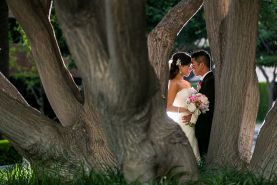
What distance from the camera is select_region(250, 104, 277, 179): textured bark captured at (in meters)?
7.57

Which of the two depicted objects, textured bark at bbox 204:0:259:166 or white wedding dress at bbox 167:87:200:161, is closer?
textured bark at bbox 204:0:259:166

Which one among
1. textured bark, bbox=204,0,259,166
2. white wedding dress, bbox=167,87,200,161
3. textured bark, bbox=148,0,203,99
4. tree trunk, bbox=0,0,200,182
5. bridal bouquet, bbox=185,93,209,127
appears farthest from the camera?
white wedding dress, bbox=167,87,200,161

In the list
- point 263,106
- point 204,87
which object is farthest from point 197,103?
point 263,106

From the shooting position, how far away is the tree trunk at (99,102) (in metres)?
6.05

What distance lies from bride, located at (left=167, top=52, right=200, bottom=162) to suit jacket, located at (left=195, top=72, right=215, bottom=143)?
0.32 ft

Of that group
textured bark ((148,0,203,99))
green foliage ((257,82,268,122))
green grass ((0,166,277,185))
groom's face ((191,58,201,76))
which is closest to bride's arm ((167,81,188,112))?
groom's face ((191,58,201,76))

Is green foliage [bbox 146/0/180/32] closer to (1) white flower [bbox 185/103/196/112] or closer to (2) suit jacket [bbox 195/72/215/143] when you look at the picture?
(2) suit jacket [bbox 195/72/215/143]

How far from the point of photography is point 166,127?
22.9 feet

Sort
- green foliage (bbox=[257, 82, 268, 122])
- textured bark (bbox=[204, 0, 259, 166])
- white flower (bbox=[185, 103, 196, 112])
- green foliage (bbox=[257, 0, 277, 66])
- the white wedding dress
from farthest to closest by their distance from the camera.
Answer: green foliage (bbox=[257, 82, 268, 122])
green foliage (bbox=[257, 0, 277, 66])
the white wedding dress
white flower (bbox=[185, 103, 196, 112])
textured bark (bbox=[204, 0, 259, 166])

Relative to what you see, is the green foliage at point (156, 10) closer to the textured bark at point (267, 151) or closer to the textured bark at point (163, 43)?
the textured bark at point (163, 43)

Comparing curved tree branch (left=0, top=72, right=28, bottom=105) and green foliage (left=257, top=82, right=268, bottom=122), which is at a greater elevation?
curved tree branch (left=0, top=72, right=28, bottom=105)

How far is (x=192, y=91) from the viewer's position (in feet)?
34.0

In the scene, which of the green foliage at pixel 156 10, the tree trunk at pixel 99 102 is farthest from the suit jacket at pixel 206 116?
the green foliage at pixel 156 10

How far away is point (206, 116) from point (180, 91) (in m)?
0.53
